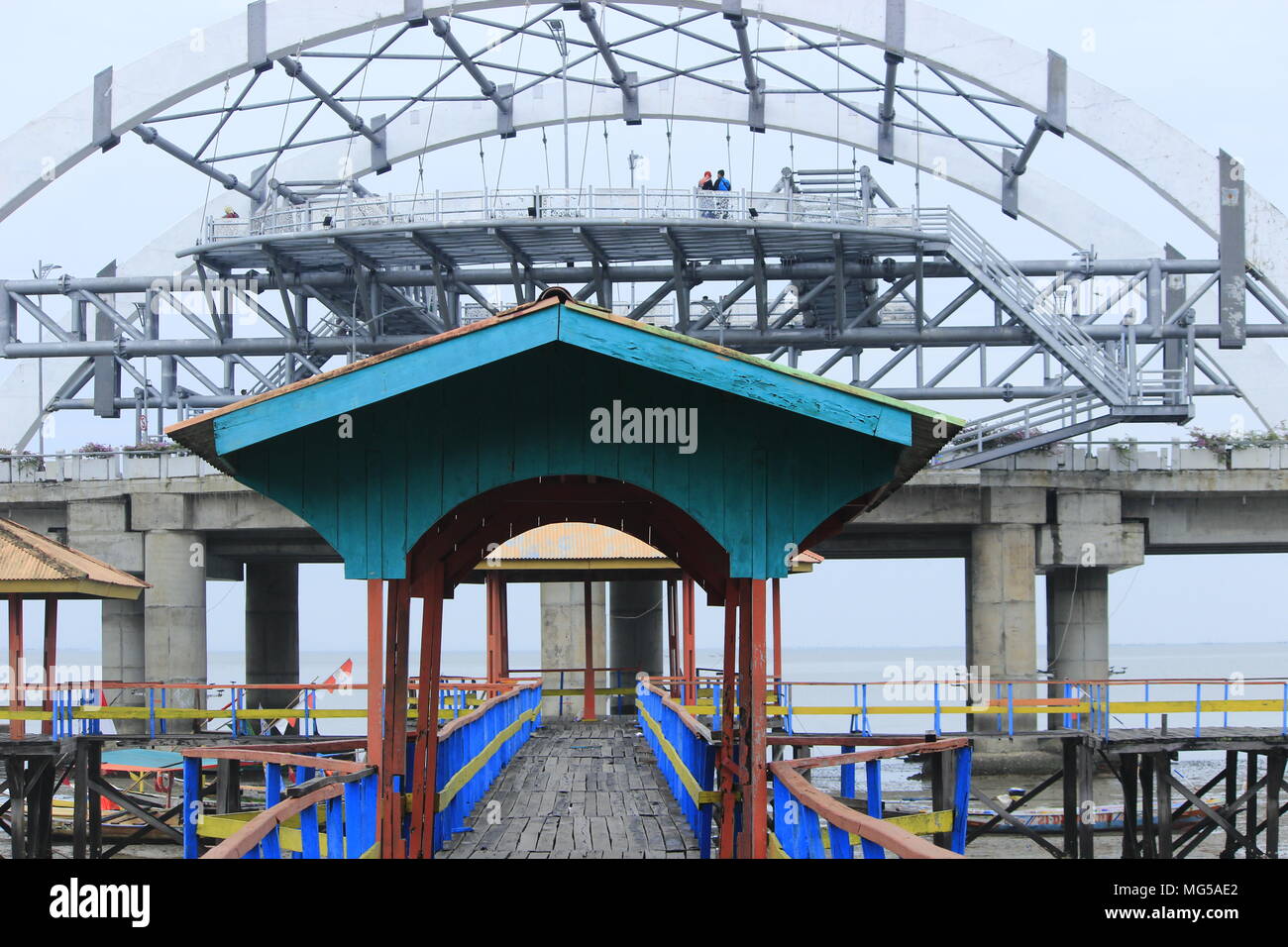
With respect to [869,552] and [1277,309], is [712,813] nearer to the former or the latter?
[1277,309]

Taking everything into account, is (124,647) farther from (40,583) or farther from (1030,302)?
(1030,302)

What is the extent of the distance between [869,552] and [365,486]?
131 ft

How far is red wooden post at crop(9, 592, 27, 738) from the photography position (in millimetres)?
24141

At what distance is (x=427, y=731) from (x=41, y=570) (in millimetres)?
12710

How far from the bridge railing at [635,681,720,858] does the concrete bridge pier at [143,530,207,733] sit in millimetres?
25205

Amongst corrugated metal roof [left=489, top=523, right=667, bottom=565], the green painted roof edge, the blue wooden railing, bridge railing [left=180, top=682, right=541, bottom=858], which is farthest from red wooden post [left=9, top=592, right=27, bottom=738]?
the green painted roof edge

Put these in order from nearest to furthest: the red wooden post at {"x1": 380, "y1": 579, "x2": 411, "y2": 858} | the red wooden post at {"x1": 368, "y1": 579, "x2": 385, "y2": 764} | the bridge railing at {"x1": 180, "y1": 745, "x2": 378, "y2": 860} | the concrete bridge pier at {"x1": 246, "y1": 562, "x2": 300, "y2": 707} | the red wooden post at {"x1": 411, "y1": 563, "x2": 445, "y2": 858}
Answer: the bridge railing at {"x1": 180, "y1": 745, "x2": 378, "y2": 860} → the red wooden post at {"x1": 368, "y1": 579, "x2": 385, "y2": 764} → the red wooden post at {"x1": 380, "y1": 579, "x2": 411, "y2": 858} → the red wooden post at {"x1": 411, "y1": 563, "x2": 445, "y2": 858} → the concrete bridge pier at {"x1": 246, "y1": 562, "x2": 300, "y2": 707}

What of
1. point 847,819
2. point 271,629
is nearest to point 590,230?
point 271,629

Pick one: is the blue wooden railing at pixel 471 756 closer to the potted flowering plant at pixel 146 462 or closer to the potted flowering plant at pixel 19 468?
the potted flowering plant at pixel 146 462

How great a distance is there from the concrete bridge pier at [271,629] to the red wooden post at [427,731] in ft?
136

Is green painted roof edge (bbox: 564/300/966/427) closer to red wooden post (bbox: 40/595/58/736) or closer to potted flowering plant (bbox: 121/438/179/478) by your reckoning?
red wooden post (bbox: 40/595/58/736)

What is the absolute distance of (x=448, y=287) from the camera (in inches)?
1703

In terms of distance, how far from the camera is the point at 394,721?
11617 millimetres

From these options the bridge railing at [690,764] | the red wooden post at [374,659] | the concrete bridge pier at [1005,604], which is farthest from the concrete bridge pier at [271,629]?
the red wooden post at [374,659]
